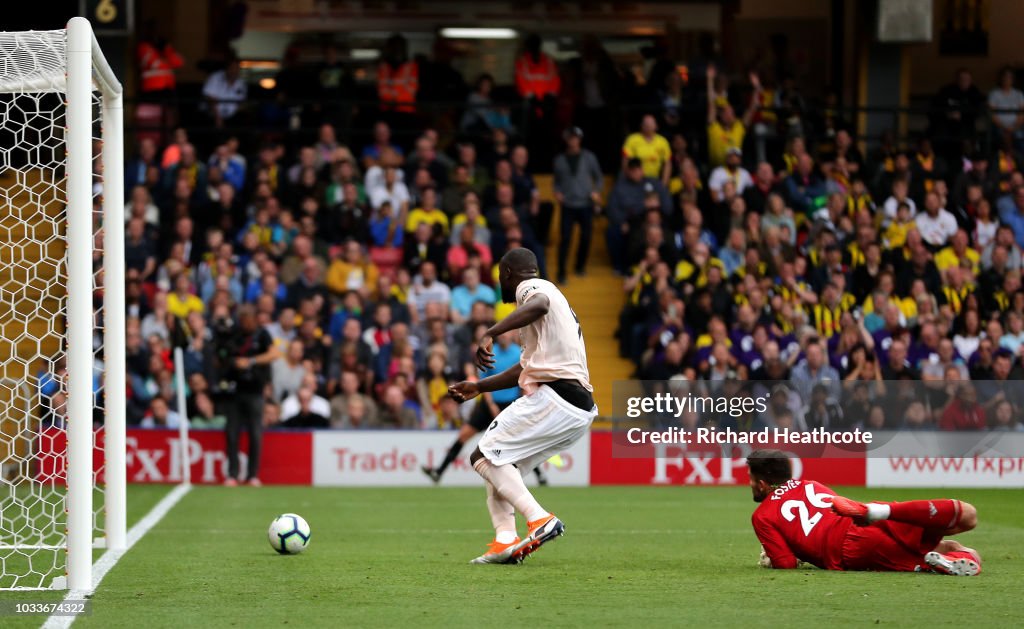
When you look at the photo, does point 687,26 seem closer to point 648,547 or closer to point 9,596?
point 648,547

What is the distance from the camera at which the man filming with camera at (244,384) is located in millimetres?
18922

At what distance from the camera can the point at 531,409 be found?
9547 millimetres

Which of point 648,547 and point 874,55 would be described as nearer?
point 648,547

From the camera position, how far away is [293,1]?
2717 cm

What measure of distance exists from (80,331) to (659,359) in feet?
41.8

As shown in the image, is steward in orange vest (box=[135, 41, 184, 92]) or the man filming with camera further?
steward in orange vest (box=[135, 41, 184, 92])

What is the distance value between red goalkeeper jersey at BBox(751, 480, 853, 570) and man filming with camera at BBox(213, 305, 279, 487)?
10.5 m

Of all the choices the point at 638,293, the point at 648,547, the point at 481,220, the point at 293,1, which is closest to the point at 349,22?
the point at 293,1

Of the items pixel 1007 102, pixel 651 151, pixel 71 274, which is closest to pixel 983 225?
pixel 1007 102

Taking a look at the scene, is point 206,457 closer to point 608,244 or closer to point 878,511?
point 608,244

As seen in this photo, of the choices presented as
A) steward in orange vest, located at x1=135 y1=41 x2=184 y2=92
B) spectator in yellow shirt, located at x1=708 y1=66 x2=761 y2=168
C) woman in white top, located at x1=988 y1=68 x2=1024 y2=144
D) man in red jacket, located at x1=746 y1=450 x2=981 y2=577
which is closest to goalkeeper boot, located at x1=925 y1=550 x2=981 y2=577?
man in red jacket, located at x1=746 y1=450 x2=981 y2=577

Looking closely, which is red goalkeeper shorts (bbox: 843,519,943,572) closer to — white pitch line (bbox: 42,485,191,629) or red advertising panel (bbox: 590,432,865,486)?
white pitch line (bbox: 42,485,191,629)

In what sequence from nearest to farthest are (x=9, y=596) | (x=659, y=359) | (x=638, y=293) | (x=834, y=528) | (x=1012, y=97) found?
(x=9, y=596) < (x=834, y=528) < (x=659, y=359) < (x=638, y=293) < (x=1012, y=97)

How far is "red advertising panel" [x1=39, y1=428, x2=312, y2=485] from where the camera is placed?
Result: 19.2 meters
